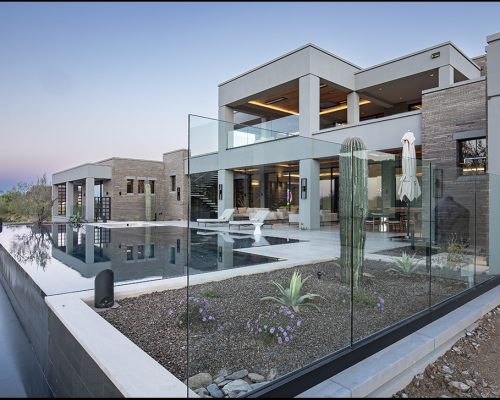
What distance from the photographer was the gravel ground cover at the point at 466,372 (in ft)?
8.70

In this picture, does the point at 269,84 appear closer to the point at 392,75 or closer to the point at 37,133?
the point at 392,75

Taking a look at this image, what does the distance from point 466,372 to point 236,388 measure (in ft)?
7.13

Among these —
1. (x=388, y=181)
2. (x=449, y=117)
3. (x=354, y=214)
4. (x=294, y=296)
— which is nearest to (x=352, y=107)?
(x=449, y=117)

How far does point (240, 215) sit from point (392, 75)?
11920 millimetres

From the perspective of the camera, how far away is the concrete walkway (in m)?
2.86

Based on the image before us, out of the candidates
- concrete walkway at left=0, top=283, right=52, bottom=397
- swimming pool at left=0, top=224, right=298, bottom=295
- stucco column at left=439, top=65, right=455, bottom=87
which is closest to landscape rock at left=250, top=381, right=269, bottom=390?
swimming pool at left=0, top=224, right=298, bottom=295

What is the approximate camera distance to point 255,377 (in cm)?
240

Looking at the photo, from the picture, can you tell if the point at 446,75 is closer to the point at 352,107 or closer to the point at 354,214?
the point at 352,107

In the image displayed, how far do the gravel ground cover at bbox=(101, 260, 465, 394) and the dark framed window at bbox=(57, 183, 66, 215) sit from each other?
103ft

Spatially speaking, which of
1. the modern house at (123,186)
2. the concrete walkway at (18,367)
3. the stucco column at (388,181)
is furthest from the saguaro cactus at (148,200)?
the stucco column at (388,181)

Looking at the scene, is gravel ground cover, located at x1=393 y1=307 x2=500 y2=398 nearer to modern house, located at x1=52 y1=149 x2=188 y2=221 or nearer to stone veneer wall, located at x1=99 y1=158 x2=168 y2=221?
modern house, located at x1=52 y1=149 x2=188 y2=221

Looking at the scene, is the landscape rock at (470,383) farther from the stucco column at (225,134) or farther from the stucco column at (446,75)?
the stucco column at (446,75)

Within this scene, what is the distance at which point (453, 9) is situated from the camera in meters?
3.76

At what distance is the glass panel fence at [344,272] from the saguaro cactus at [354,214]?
1cm
